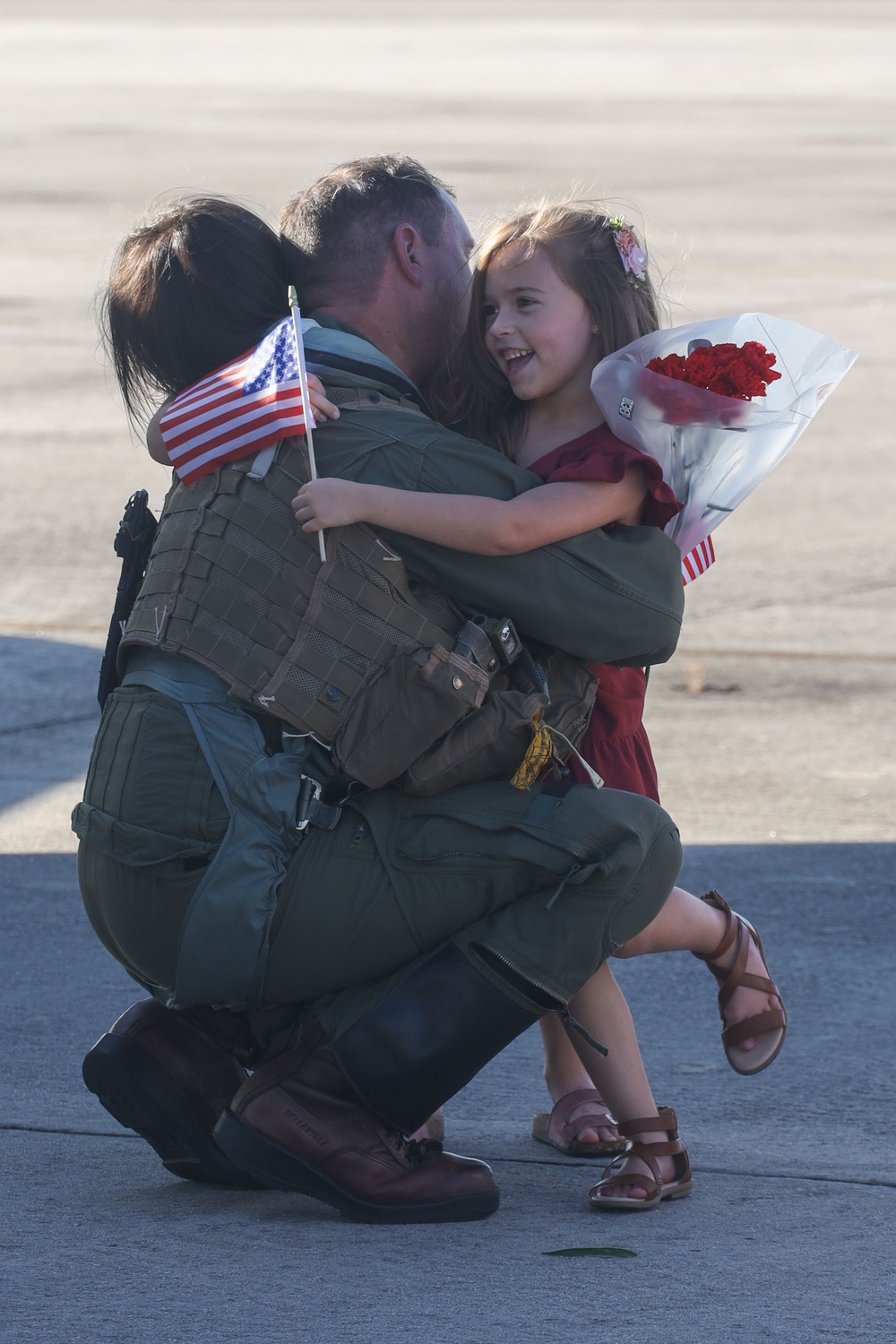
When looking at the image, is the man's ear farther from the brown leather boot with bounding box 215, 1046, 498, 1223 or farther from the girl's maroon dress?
the brown leather boot with bounding box 215, 1046, 498, 1223

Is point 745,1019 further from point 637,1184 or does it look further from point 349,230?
point 349,230

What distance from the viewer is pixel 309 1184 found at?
9.41 feet

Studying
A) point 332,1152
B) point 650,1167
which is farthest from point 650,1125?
point 332,1152

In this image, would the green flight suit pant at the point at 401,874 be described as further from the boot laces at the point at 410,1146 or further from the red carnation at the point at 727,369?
the red carnation at the point at 727,369

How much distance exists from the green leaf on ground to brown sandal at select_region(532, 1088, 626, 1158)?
419 mm

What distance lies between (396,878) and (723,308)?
10.1 m

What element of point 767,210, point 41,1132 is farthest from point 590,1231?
point 767,210

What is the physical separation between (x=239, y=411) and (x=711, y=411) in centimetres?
69

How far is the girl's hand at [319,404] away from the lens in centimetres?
288

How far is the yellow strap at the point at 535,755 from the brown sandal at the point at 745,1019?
1.66 feet

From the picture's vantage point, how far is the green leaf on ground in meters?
2.74

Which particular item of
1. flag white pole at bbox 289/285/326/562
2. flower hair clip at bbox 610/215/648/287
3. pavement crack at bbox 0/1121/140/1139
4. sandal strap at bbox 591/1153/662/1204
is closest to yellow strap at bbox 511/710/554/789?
flag white pole at bbox 289/285/326/562

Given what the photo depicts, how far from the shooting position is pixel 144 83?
33.5 metres

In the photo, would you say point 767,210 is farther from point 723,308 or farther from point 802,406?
point 802,406
